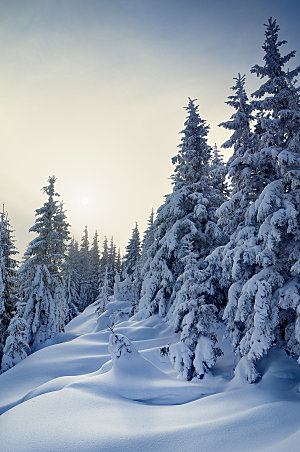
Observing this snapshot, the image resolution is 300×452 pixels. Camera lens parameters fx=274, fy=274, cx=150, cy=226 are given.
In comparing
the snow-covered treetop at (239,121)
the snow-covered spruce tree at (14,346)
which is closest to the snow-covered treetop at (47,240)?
the snow-covered spruce tree at (14,346)

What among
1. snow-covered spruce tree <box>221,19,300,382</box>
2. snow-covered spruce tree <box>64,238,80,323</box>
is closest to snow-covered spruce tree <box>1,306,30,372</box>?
snow-covered spruce tree <box>221,19,300,382</box>

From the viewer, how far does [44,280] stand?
72.4ft

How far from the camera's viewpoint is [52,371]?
41.2ft

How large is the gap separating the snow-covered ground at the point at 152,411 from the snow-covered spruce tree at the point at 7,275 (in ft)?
28.6

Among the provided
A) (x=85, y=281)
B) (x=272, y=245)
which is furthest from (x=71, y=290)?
(x=272, y=245)

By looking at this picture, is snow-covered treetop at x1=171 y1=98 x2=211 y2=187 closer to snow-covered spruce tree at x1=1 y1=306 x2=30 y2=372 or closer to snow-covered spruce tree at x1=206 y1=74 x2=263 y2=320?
snow-covered spruce tree at x1=206 y1=74 x2=263 y2=320

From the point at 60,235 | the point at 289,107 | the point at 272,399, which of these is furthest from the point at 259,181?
the point at 60,235

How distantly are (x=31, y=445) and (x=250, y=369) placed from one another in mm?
6408

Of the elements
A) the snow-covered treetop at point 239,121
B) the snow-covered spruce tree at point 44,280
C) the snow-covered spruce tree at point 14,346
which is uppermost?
the snow-covered treetop at point 239,121

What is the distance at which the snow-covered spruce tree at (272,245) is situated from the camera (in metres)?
8.33

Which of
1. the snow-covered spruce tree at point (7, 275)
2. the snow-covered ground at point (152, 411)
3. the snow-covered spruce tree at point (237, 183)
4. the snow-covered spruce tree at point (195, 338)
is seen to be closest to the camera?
the snow-covered ground at point (152, 411)

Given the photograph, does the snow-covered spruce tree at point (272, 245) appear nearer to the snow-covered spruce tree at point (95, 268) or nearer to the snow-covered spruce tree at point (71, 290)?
the snow-covered spruce tree at point (71, 290)

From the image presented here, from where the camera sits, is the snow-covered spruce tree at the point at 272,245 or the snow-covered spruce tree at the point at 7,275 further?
the snow-covered spruce tree at the point at 7,275

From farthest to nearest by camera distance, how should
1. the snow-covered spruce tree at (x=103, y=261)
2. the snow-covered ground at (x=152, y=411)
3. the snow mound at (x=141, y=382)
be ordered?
1. the snow-covered spruce tree at (x=103, y=261)
2. the snow mound at (x=141, y=382)
3. the snow-covered ground at (x=152, y=411)
